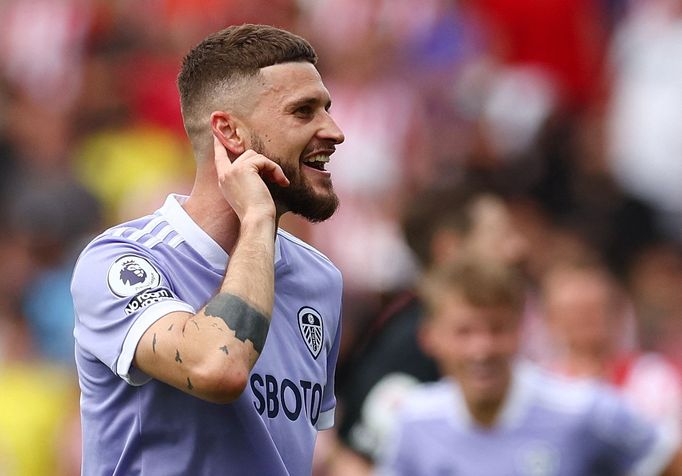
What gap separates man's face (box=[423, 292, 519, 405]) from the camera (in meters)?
7.11

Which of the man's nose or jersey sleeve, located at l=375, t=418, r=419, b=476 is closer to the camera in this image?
the man's nose

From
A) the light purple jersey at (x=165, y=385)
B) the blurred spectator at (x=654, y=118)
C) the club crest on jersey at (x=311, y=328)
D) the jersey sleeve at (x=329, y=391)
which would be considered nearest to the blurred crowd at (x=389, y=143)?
the blurred spectator at (x=654, y=118)

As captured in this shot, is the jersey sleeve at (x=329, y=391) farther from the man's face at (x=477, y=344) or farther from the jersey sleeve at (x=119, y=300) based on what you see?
the man's face at (x=477, y=344)

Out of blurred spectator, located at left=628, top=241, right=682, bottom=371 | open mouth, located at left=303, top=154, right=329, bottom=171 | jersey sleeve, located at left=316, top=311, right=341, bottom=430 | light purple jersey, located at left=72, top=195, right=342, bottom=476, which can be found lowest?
blurred spectator, located at left=628, top=241, right=682, bottom=371

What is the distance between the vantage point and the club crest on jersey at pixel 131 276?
4309mm

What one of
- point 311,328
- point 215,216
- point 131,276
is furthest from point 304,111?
point 131,276

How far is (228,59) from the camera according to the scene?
4.68 m

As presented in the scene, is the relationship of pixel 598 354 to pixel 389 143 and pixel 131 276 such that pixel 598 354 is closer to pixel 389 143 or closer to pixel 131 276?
pixel 389 143

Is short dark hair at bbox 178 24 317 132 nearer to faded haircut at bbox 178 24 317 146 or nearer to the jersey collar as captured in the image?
faded haircut at bbox 178 24 317 146

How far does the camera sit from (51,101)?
12.7m

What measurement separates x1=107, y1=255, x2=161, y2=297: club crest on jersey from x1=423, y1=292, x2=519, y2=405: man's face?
2.93 meters

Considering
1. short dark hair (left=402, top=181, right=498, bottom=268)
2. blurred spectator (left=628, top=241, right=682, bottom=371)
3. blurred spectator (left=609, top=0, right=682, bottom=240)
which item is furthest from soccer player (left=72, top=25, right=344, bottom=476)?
blurred spectator (left=609, top=0, right=682, bottom=240)

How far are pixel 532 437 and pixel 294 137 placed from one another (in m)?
3.00

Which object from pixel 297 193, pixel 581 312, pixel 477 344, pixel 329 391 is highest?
pixel 297 193
